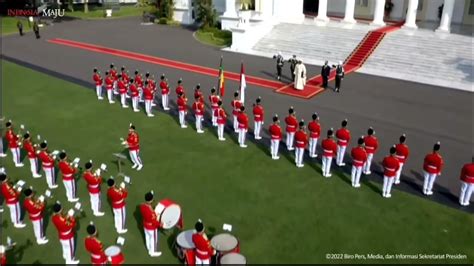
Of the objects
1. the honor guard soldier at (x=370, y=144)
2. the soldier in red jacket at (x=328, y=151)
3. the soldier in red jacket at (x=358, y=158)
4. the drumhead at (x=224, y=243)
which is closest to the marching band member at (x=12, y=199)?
the drumhead at (x=224, y=243)

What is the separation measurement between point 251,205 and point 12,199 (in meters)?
6.07

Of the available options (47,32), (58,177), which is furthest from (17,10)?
(58,177)

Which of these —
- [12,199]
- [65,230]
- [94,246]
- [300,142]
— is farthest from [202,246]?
[300,142]

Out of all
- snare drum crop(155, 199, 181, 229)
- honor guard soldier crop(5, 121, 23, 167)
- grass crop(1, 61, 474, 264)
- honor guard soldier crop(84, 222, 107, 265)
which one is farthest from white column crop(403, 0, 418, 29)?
honor guard soldier crop(84, 222, 107, 265)

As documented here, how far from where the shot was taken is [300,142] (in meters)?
13.4

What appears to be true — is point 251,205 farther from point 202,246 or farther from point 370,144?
point 370,144

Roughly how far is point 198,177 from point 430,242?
6712 mm

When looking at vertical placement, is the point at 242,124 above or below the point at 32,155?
above

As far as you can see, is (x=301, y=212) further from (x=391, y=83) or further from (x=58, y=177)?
(x=391, y=83)

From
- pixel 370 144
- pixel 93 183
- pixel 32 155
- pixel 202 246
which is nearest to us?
pixel 202 246

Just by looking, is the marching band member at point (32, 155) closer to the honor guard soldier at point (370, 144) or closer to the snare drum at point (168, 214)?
the snare drum at point (168, 214)

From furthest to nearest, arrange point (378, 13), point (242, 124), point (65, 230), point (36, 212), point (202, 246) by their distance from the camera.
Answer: point (378, 13) < point (242, 124) < point (36, 212) < point (65, 230) < point (202, 246)

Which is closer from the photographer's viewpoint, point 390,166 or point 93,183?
point 93,183

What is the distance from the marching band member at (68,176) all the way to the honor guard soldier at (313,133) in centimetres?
740
